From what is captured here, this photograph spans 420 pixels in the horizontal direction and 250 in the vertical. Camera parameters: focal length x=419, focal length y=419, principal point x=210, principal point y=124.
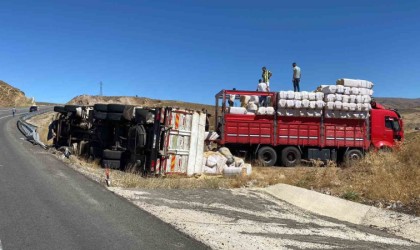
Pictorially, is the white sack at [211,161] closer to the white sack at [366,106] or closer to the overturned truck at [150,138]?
the overturned truck at [150,138]

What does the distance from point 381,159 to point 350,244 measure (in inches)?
349

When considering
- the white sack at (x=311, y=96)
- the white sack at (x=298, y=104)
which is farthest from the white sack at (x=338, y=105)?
the white sack at (x=298, y=104)

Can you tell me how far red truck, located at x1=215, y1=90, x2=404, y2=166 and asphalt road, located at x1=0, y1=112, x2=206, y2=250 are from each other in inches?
417

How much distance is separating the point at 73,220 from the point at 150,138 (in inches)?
316

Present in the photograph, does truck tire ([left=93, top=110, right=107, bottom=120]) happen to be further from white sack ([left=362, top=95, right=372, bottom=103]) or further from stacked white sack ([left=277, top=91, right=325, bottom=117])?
white sack ([left=362, top=95, right=372, bottom=103])

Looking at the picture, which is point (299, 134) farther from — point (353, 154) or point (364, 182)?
point (364, 182)

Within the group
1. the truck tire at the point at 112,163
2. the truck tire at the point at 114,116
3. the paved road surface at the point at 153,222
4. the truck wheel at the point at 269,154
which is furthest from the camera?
the truck wheel at the point at 269,154

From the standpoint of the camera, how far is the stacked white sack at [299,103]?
20.0 metres

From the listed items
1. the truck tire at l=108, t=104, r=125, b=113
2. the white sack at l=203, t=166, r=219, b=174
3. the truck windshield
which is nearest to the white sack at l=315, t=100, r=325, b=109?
the truck windshield

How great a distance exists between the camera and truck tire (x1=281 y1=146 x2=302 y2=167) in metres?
20.9

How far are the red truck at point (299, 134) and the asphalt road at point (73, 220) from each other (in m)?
10.6

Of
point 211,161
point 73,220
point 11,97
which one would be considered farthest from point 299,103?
point 11,97

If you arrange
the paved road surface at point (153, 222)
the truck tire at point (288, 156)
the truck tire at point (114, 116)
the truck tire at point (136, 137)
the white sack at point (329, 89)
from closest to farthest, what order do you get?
the paved road surface at point (153, 222) → the truck tire at point (136, 137) → the truck tire at point (114, 116) → the white sack at point (329, 89) → the truck tire at point (288, 156)

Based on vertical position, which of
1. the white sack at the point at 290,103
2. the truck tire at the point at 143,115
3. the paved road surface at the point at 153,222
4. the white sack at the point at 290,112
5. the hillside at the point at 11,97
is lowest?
the paved road surface at the point at 153,222
